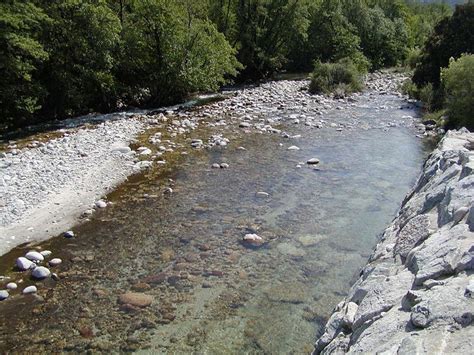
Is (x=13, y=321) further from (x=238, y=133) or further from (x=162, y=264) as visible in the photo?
(x=238, y=133)

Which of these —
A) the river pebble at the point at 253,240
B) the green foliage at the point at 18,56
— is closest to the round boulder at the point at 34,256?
the river pebble at the point at 253,240

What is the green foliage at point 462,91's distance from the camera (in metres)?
19.0

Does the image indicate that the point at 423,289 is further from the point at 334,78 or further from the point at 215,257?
the point at 334,78

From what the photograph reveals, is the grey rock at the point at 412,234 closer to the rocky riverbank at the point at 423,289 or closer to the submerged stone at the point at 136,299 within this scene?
the rocky riverbank at the point at 423,289

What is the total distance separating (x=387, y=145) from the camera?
19.2m

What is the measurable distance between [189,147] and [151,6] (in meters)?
11.1

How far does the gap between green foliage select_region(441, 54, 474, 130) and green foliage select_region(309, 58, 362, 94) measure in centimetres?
1280

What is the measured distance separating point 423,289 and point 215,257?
5432 millimetres

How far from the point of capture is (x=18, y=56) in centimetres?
1855

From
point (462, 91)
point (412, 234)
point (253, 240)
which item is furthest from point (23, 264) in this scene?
point (462, 91)

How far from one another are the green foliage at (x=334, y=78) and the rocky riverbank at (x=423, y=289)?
25219mm

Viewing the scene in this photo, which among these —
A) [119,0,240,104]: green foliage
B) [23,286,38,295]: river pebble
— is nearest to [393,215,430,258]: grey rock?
[23,286,38,295]: river pebble

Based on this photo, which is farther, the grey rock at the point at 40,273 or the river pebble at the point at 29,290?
the grey rock at the point at 40,273

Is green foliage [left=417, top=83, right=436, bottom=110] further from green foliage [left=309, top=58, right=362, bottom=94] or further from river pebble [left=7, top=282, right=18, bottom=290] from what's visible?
river pebble [left=7, top=282, right=18, bottom=290]
